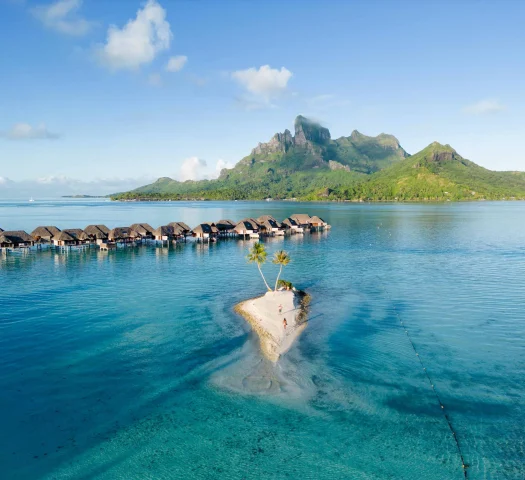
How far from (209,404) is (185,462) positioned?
13.8ft

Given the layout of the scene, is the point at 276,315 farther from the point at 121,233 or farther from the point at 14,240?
the point at 14,240

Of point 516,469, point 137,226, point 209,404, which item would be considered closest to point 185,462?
point 209,404

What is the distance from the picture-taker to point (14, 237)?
6531cm

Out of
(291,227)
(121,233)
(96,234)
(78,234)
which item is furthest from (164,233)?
(291,227)

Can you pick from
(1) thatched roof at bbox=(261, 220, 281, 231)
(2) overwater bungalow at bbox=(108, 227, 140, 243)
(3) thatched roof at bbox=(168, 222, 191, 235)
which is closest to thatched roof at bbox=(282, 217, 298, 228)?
(1) thatched roof at bbox=(261, 220, 281, 231)

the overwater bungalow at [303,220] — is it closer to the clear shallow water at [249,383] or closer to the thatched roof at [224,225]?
the thatched roof at [224,225]

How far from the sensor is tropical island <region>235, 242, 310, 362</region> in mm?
28297

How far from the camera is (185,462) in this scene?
53.7ft

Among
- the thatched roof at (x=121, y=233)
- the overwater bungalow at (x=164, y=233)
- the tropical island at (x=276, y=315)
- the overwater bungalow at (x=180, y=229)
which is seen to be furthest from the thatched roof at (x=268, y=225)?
the tropical island at (x=276, y=315)

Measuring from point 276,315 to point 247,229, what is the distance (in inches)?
2243

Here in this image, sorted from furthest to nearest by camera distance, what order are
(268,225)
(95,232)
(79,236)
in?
(268,225)
(95,232)
(79,236)

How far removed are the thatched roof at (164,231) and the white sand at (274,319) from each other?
44.4 m

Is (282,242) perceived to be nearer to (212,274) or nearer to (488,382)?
(212,274)

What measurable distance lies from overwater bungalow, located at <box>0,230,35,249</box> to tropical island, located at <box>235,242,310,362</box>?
4770 centimetres
